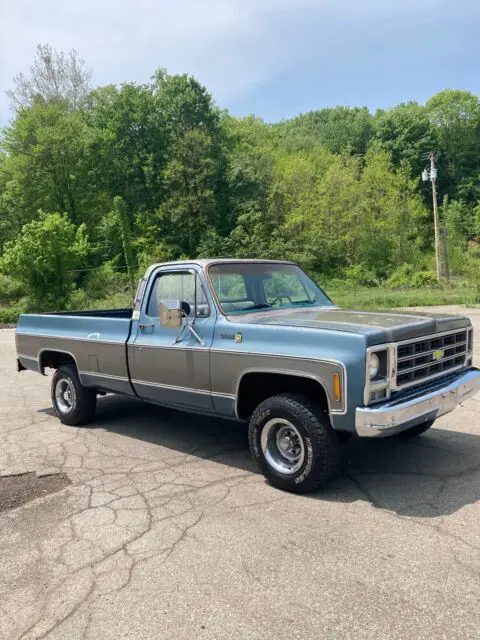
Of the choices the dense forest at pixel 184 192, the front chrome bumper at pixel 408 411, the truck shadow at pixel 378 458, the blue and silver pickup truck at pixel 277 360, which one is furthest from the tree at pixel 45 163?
the front chrome bumper at pixel 408 411

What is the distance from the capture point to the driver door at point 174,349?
4.98m

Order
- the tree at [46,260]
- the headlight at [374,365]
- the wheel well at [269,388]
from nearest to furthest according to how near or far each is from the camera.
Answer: the headlight at [374,365], the wheel well at [269,388], the tree at [46,260]

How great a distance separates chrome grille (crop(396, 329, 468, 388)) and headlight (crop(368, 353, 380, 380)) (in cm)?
22

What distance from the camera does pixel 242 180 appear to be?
4828 cm

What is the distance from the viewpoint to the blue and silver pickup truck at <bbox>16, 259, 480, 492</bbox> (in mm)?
3969

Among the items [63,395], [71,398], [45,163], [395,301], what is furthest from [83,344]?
[45,163]

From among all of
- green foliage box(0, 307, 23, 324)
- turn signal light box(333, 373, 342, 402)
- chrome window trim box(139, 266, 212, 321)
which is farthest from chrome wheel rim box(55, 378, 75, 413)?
green foliage box(0, 307, 23, 324)

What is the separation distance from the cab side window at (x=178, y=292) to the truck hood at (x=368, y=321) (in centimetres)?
40

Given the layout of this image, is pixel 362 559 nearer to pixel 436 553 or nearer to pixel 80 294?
pixel 436 553

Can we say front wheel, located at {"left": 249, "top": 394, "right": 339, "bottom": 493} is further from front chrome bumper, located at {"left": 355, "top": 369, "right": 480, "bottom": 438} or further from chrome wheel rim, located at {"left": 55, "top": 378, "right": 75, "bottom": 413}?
chrome wheel rim, located at {"left": 55, "top": 378, "right": 75, "bottom": 413}

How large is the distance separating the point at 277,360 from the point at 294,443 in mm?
719

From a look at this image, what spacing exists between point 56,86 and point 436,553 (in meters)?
58.3

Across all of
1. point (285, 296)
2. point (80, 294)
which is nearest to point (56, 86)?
point (80, 294)

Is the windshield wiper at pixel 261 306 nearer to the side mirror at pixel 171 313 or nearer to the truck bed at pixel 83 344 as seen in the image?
the side mirror at pixel 171 313
